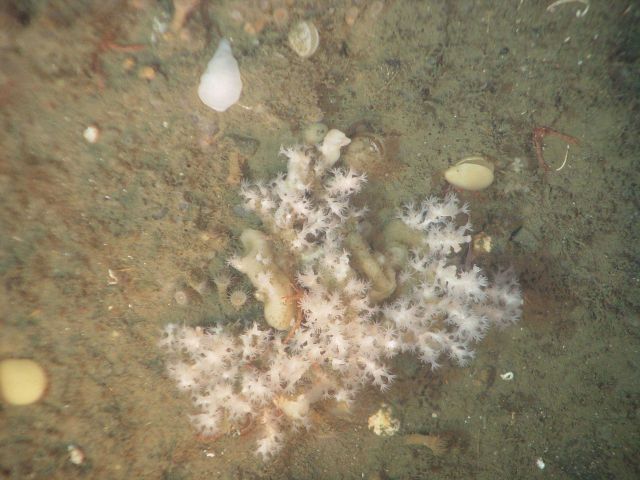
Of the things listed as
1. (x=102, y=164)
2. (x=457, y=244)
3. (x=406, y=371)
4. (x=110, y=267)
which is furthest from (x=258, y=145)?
(x=406, y=371)

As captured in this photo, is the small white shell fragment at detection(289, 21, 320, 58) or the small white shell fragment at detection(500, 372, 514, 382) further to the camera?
the small white shell fragment at detection(500, 372, 514, 382)

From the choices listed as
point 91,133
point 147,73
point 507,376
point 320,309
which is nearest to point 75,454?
point 320,309

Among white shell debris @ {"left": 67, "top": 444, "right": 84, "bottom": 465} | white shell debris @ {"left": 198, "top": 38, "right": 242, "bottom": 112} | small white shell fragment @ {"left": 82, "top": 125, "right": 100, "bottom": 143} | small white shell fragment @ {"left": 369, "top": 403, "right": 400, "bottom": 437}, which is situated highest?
white shell debris @ {"left": 198, "top": 38, "right": 242, "bottom": 112}

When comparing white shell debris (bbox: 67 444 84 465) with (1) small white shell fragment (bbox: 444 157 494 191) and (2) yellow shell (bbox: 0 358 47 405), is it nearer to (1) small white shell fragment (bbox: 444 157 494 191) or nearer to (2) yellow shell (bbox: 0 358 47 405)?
(2) yellow shell (bbox: 0 358 47 405)

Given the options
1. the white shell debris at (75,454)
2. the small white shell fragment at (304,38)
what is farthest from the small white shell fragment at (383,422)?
the small white shell fragment at (304,38)

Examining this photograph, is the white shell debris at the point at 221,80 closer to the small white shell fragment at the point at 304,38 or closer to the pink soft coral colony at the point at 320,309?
the small white shell fragment at the point at 304,38

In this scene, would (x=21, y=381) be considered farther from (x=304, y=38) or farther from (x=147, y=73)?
(x=304, y=38)

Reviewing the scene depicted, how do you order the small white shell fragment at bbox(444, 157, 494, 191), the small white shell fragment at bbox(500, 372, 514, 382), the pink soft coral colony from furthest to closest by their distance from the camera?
the small white shell fragment at bbox(500, 372, 514, 382) < the small white shell fragment at bbox(444, 157, 494, 191) < the pink soft coral colony

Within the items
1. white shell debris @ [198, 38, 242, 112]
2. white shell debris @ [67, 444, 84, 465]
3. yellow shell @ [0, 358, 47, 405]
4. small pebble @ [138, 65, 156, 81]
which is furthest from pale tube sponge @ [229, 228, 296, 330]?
white shell debris @ [67, 444, 84, 465]
